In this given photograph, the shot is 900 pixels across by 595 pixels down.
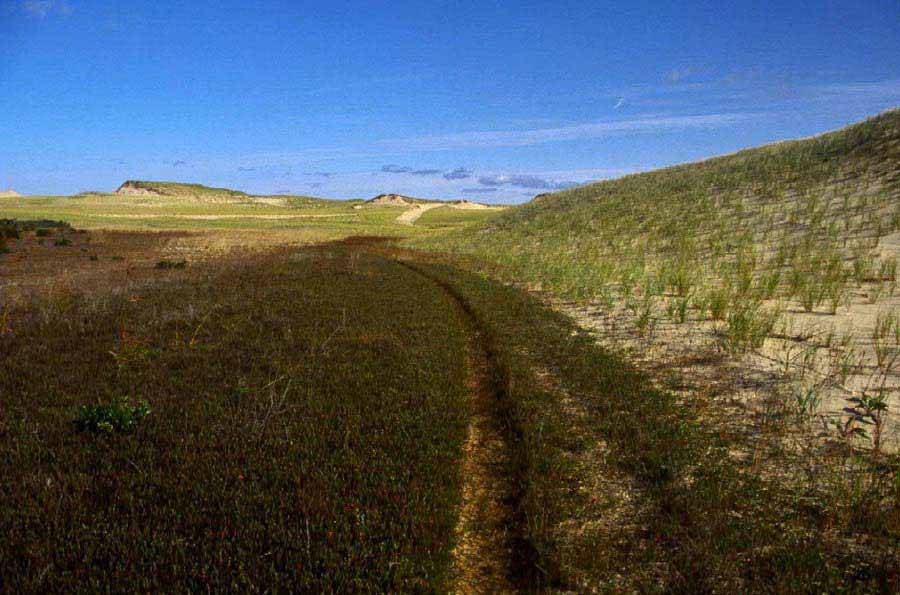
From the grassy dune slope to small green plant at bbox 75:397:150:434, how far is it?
11951 mm

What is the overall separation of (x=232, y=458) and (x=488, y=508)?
2.84 m

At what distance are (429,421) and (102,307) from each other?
11542 millimetres

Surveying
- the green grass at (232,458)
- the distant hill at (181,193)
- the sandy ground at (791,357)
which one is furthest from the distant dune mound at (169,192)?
the sandy ground at (791,357)

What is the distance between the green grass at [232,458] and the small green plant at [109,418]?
0.36 ft

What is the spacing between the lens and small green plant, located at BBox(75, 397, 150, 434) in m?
6.25

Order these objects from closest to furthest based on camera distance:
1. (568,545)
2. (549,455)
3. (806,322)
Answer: (568,545), (549,455), (806,322)

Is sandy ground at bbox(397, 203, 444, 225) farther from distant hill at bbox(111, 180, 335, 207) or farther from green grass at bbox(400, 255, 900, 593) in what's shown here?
green grass at bbox(400, 255, 900, 593)

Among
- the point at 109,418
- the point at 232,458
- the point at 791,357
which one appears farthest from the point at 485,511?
the point at 791,357

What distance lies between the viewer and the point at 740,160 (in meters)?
45.4

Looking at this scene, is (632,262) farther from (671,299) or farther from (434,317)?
(434,317)

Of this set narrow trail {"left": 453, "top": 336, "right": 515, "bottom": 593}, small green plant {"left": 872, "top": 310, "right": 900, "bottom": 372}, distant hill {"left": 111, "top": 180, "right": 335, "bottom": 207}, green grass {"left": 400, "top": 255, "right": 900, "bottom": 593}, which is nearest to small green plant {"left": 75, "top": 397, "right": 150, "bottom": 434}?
narrow trail {"left": 453, "top": 336, "right": 515, "bottom": 593}

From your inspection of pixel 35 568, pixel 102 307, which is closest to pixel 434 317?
pixel 102 307

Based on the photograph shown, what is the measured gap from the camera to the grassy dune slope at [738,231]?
1550 centimetres

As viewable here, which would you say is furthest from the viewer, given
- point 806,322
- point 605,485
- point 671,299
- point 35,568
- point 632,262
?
point 632,262
